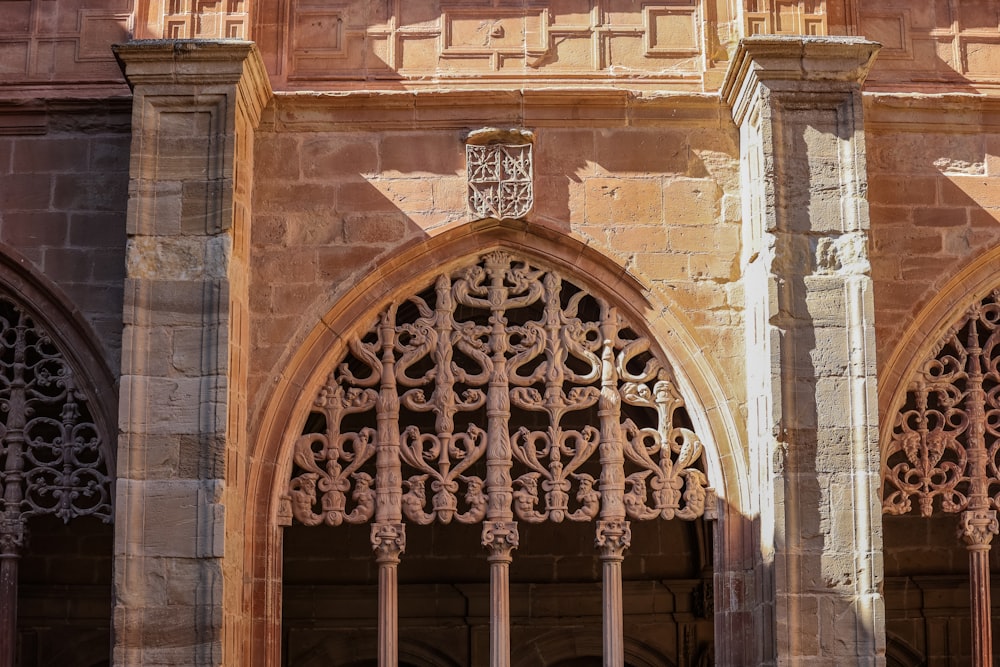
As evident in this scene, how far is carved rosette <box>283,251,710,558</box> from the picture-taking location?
9844 millimetres

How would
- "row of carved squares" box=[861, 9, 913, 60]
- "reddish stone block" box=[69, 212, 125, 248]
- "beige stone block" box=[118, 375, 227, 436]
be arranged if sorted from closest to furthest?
"beige stone block" box=[118, 375, 227, 436]
"reddish stone block" box=[69, 212, 125, 248]
"row of carved squares" box=[861, 9, 913, 60]

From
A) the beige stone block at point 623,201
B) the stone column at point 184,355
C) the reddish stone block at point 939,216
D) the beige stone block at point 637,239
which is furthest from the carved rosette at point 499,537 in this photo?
the reddish stone block at point 939,216

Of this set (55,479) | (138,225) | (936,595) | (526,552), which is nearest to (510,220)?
(138,225)

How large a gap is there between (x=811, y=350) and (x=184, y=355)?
10.8 ft

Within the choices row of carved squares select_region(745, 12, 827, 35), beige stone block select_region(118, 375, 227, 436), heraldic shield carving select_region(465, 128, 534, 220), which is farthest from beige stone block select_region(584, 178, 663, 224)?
beige stone block select_region(118, 375, 227, 436)

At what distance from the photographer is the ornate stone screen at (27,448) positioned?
996cm

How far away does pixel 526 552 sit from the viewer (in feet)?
46.8

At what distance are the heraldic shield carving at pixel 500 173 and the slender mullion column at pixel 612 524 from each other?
1.15 m

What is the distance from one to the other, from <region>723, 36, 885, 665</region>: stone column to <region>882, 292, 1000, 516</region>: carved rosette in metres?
0.76

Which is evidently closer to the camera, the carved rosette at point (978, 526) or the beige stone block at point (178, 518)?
the beige stone block at point (178, 518)

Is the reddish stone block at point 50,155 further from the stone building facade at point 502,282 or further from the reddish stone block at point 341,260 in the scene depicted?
the reddish stone block at point 341,260

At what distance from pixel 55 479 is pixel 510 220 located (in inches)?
117

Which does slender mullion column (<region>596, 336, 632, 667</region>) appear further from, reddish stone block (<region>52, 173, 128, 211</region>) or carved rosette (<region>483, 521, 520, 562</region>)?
reddish stone block (<region>52, 173, 128, 211</region>)

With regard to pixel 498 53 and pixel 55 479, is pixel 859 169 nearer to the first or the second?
pixel 498 53
